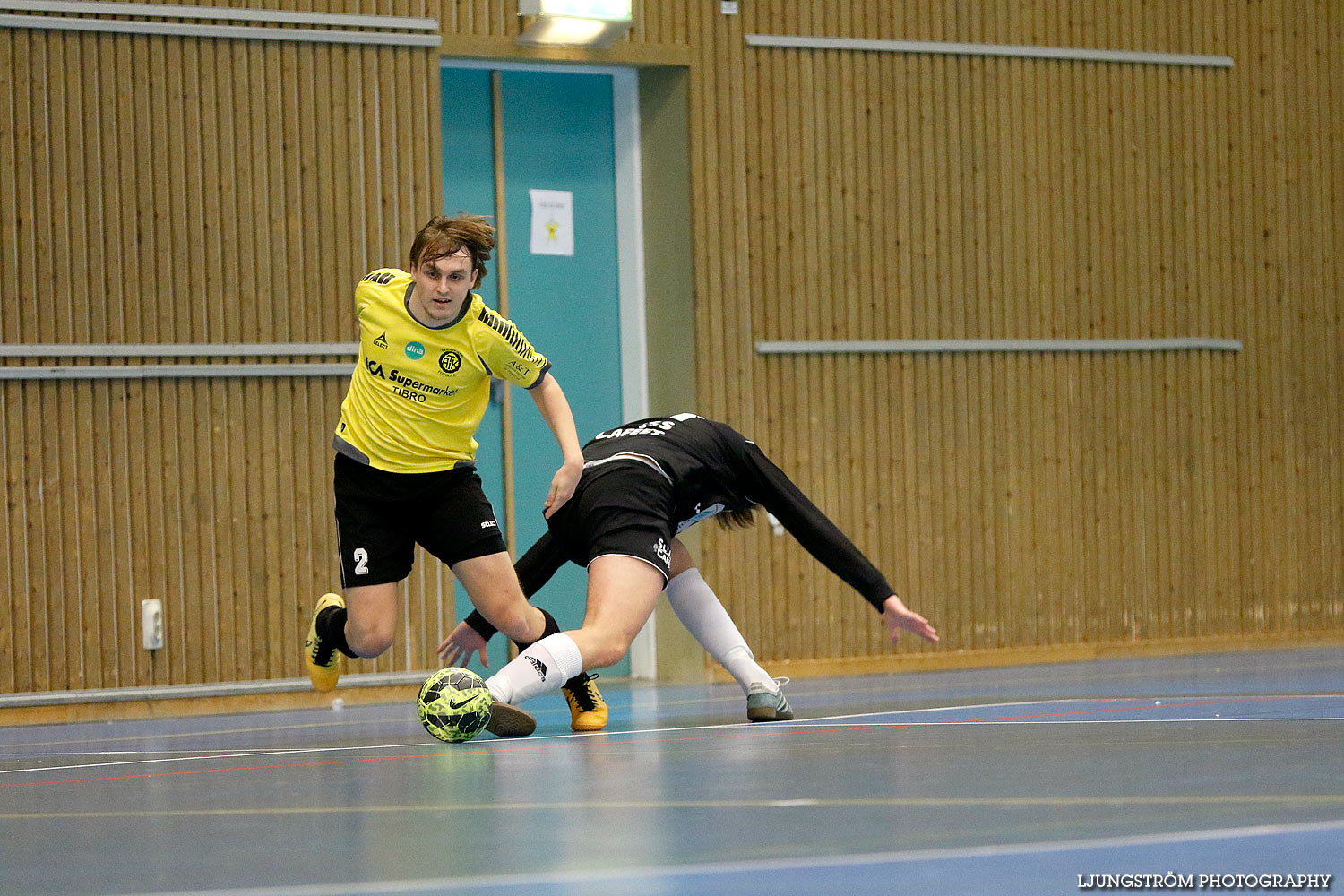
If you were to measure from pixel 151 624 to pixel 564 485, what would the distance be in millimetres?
3923

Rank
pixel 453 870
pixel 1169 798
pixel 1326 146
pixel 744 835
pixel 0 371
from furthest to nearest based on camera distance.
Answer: pixel 1326 146 < pixel 0 371 < pixel 1169 798 < pixel 744 835 < pixel 453 870

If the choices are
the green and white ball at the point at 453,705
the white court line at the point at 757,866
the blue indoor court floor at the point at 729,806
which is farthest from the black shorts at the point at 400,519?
the white court line at the point at 757,866

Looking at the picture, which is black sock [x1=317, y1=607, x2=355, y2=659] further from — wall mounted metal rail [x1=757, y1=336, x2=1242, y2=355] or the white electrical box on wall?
wall mounted metal rail [x1=757, y1=336, x2=1242, y2=355]

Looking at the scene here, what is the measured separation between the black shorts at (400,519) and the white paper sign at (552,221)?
4.15 meters

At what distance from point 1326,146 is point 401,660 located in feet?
21.6

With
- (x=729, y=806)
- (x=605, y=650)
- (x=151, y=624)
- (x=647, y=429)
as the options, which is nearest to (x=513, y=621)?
(x=605, y=650)

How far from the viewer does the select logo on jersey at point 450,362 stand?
496 centimetres

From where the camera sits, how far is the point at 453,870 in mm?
2223

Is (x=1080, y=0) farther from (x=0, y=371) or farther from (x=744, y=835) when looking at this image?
(x=744, y=835)

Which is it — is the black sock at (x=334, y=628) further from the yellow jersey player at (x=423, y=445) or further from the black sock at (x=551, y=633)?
the black sock at (x=551, y=633)

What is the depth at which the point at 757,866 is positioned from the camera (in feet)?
7.04

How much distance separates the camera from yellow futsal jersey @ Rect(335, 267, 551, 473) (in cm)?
494

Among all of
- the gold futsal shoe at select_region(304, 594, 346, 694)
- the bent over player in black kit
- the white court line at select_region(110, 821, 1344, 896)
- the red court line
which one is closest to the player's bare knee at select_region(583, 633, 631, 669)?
the bent over player in black kit

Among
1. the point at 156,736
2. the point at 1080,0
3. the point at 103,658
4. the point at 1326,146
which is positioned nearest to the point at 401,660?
the point at 103,658
